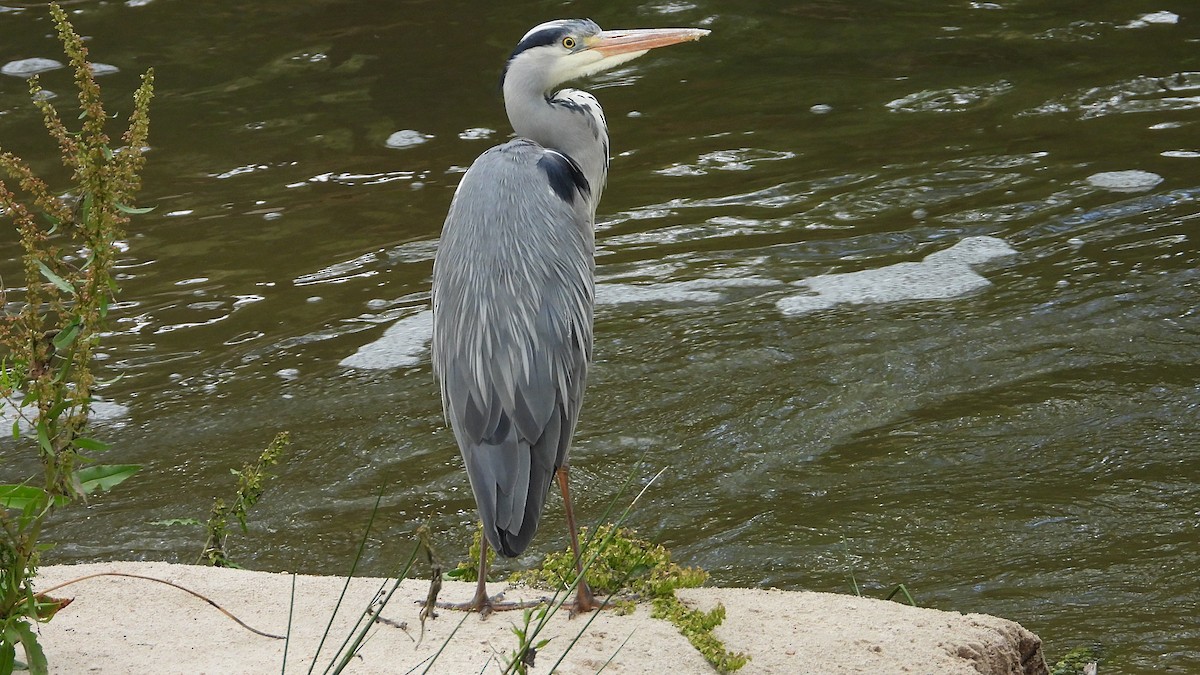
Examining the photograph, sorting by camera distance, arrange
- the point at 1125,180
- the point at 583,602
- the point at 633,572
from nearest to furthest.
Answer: the point at 583,602 → the point at 633,572 → the point at 1125,180

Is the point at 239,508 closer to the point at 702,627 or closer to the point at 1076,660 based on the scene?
the point at 702,627

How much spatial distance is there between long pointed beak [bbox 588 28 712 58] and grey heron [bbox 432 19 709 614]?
0.17ft

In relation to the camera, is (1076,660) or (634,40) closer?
(1076,660)

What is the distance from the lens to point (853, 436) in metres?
5.81

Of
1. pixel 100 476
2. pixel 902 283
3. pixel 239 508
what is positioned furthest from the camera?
pixel 902 283

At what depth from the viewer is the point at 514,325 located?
3.68 metres

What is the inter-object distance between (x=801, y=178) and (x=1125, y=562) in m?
4.00

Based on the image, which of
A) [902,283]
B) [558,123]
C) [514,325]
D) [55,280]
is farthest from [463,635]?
[902,283]

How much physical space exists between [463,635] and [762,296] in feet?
13.0

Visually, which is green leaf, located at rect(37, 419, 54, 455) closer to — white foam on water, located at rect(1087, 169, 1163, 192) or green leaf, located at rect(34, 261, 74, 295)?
green leaf, located at rect(34, 261, 74, 295)

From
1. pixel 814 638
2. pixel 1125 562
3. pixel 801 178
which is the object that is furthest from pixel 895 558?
pixel 801 178

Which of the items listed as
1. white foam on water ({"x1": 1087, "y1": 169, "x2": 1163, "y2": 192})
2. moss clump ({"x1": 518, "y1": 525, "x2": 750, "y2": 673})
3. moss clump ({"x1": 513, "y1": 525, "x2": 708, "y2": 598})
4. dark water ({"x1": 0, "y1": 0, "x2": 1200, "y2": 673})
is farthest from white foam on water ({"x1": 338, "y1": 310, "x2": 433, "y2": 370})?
white foam on water ({"x1": 1087, "y1": 169, "x2": 1163, "y2": 192})

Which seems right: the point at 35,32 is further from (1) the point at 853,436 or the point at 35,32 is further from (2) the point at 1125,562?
(2) the point at 1125,562

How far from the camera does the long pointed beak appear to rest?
4625 mm
